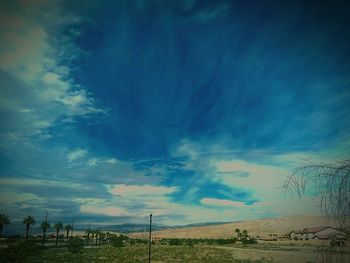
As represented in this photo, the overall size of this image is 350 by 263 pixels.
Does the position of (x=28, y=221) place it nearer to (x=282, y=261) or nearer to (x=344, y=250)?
(x=282, y=261)

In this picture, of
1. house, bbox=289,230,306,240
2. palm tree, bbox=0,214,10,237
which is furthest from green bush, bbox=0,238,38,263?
house, bbox=289,230,306,240

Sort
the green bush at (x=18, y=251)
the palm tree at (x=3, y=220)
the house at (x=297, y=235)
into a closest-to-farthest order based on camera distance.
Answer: the green bush at (x=18, y=251) → the palm tree at (x=3, y=220) → the house at (x=297, y=235)

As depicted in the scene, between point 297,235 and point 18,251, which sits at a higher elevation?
point 18,251

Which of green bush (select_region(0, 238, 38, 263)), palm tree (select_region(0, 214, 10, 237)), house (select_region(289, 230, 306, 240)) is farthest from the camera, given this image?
house (select_region(289, 230, 306, 240))

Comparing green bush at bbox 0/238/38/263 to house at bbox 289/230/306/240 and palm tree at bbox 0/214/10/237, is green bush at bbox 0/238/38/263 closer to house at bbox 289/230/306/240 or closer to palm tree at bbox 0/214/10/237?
palm tree at bbox 0/214/10/237

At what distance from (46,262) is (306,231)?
296 ft

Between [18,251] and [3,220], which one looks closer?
[18,251]

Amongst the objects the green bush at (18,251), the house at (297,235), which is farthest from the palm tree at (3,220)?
the house at (297,235)

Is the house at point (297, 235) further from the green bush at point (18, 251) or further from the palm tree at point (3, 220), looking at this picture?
the green bush at point (18, 251)

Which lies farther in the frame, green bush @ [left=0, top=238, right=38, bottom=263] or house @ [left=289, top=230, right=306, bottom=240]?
house @ [left=289, top=230, right=306, bottom=240]

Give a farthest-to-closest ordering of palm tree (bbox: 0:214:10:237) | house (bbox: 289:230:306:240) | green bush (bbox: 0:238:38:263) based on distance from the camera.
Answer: house (bbox: 289:230:306:240) → palm tree (bbox: 0:214:10:237) → green bush (bbox: 0:238:38:263)

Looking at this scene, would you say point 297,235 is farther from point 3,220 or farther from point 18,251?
point 18,251

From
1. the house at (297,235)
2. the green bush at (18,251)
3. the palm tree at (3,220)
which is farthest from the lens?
the house at (297,235)

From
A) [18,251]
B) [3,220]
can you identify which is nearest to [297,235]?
[3,220]
